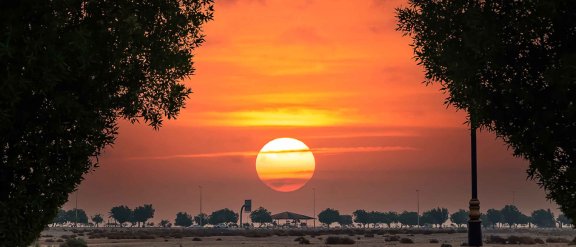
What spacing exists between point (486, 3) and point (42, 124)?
12.7 m

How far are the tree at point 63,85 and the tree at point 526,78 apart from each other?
8.73 metres

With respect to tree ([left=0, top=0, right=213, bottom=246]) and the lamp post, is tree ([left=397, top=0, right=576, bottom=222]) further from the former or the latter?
the lamp post

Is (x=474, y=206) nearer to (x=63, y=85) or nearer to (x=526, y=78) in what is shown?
(x=526, y=78)

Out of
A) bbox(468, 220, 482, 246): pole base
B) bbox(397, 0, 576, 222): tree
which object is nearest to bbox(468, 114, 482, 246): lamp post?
bbox(468, 220, 482, 246): pole base

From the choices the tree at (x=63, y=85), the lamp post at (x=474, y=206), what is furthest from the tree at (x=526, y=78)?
the lamp post at (x=474, y=206)

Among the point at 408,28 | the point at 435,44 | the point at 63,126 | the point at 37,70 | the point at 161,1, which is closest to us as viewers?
the point at 37,70

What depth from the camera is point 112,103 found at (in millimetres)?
23469

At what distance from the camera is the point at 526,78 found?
74.4ft

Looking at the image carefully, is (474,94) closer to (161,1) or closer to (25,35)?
(161,1)

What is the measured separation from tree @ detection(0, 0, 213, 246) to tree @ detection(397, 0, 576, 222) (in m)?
8.73

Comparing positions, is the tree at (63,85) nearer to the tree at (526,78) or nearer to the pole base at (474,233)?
the tree at (526,78)

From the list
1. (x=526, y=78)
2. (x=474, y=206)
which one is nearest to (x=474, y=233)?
(x=474, y=206)

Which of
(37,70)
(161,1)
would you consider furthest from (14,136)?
(161,1)

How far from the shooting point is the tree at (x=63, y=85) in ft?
68.5
